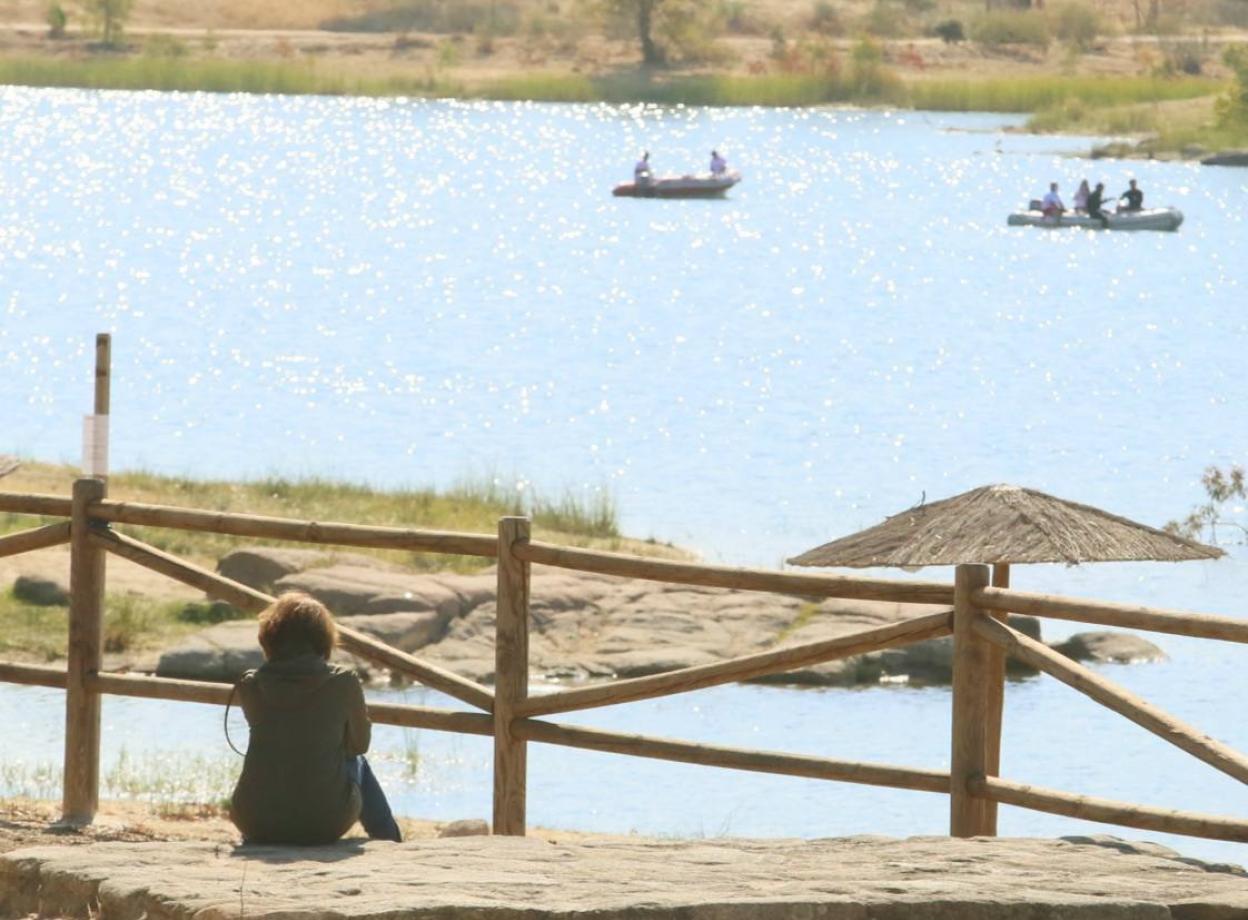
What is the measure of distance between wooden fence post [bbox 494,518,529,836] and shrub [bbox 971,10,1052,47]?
8976cm

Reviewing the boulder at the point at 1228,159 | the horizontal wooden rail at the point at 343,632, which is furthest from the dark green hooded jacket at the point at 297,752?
the boulder at the point at 1228,159

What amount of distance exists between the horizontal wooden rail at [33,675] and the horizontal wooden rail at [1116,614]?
3922 mm

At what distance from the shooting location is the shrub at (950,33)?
99188mm

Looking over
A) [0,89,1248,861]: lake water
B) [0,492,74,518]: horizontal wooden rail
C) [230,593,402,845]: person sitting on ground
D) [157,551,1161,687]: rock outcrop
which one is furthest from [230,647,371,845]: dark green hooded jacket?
[157,551,1161,687]: rock outcrop

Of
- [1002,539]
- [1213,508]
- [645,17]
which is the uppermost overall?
[645,17]

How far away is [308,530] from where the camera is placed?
414 inches

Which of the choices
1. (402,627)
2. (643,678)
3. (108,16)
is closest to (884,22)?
(108,16)

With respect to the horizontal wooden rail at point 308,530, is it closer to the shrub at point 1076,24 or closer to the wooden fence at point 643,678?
the wooden fence at point 643,678

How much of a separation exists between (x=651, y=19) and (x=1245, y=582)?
232 feet

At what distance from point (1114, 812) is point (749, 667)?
156 cm

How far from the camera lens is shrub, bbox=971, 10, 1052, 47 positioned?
98375 mm

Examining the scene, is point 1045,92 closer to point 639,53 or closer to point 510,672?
point 639,53

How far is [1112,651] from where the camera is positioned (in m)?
21.1

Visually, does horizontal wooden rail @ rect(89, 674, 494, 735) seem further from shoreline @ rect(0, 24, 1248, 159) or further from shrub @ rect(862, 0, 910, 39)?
shrub @ rect(862, 0, 910, 39)
